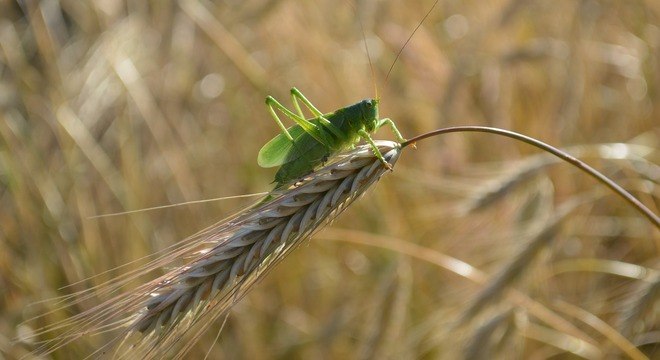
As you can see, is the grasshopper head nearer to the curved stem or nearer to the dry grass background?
the curved stem

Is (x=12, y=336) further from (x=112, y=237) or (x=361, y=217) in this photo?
(x=361, y=217)

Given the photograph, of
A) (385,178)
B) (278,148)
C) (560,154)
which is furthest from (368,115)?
(385,178)

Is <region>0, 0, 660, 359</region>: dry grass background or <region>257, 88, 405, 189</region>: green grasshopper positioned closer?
<region>257, 88, 405, 189</region>: green grasshopper

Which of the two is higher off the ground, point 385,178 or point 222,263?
point 222,263

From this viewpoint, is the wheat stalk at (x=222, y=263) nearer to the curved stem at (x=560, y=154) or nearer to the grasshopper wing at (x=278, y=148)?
the curved stem at (x=560, y=154)

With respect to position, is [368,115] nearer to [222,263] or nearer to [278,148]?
[278,148]

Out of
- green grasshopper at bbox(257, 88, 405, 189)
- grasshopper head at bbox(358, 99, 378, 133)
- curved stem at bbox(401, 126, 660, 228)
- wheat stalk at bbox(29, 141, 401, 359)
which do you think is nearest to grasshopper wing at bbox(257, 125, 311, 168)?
green grasshopper at bbox(257, 88, 405, 189)
